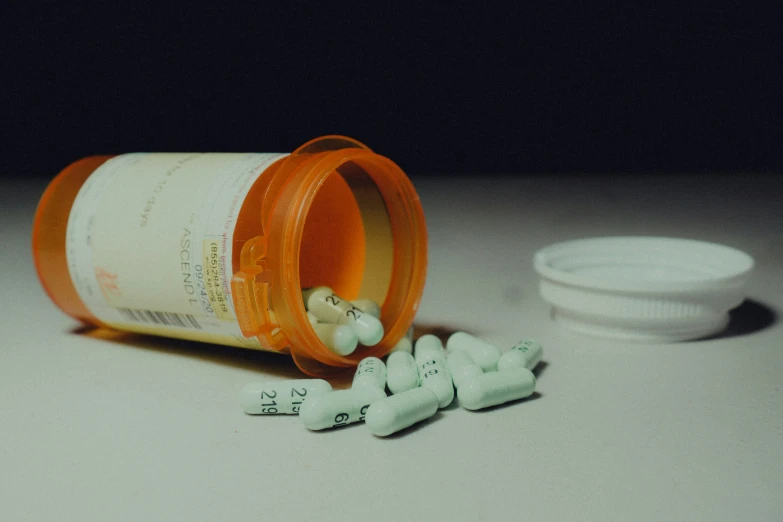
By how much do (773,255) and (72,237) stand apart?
210cm

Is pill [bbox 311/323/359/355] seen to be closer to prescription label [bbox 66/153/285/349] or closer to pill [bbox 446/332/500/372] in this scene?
prescription label [bbox 66/153/285/349]

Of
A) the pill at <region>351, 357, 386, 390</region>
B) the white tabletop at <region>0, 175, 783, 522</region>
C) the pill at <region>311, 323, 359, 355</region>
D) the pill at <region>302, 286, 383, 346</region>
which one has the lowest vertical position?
the white tabletop at <region>0, 175, 783, 522</region>

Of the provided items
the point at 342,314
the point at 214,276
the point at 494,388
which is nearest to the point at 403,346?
the point at 342,314

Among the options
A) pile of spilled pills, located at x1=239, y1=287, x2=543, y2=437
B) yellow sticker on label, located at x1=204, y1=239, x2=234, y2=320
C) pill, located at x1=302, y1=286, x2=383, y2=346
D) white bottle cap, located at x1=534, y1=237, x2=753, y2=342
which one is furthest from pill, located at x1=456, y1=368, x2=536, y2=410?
yellow sticker on label, located at x1=204, y1=239, x2=234, y2=320

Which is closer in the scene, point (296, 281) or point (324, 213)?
point (296, 281)

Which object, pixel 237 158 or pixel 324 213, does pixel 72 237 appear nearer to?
pixel 237 158

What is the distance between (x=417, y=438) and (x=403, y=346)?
377mm

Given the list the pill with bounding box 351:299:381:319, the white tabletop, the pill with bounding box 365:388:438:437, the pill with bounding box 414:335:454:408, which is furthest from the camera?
the pill with bounding box 351:299:381:319

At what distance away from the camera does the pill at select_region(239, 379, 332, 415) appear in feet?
4.36

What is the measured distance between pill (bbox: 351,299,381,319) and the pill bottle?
5 centimetres

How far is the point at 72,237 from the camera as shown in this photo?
1.59m

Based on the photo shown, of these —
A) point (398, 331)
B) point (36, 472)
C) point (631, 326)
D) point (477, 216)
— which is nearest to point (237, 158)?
point (398, 331)

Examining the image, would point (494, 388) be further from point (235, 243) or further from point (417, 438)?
point (235, 243)

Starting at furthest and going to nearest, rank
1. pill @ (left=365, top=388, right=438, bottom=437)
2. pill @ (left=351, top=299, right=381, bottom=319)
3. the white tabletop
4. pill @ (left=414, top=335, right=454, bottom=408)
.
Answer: pill @ (left=351, top=299, right=381, bottom=319)
pill @ (left=414, top=335, right=454, bottom=408)
pill @ (left=365, top=388, right=438, bottom=437)
the white tabletop
